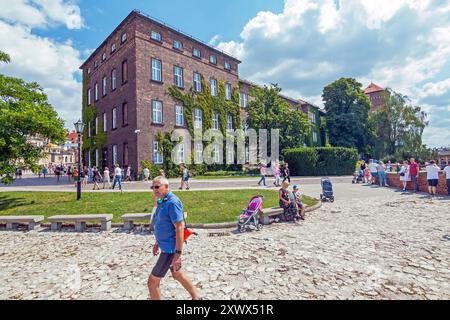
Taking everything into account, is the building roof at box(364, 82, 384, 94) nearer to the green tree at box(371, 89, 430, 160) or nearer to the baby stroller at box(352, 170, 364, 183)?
the green tree at box(371, 89, 430, 160)

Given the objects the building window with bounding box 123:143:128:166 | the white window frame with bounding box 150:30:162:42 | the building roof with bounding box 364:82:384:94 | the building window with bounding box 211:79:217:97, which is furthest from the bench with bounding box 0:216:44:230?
the building roof with bounding box 364:82:384:94

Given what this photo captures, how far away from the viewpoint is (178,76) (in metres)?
27.8

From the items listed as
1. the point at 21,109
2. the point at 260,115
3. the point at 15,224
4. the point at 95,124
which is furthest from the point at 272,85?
the point at 15,224

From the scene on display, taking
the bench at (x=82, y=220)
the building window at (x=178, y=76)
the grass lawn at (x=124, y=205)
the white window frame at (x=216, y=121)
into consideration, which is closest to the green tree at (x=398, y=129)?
the white window frame at (x=216, y=121)

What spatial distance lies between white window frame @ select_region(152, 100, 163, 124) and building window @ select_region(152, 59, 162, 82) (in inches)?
98.1

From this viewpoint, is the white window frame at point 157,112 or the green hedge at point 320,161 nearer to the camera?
the white window frame at point 157,112

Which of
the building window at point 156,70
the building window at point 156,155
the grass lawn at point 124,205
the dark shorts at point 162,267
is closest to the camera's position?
the dark shorts at point 162,267

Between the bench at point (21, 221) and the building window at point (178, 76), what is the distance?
21.9 metres

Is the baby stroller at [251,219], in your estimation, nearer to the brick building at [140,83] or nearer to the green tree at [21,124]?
the green tree at [21,124]

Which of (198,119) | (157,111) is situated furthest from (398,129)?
(157,111)

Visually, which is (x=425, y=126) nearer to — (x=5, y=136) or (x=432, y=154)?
(x=432, y=154)

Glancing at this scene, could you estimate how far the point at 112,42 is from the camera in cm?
2788

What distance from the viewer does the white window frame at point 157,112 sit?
2519cm

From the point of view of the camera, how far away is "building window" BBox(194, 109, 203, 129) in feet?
95.3
